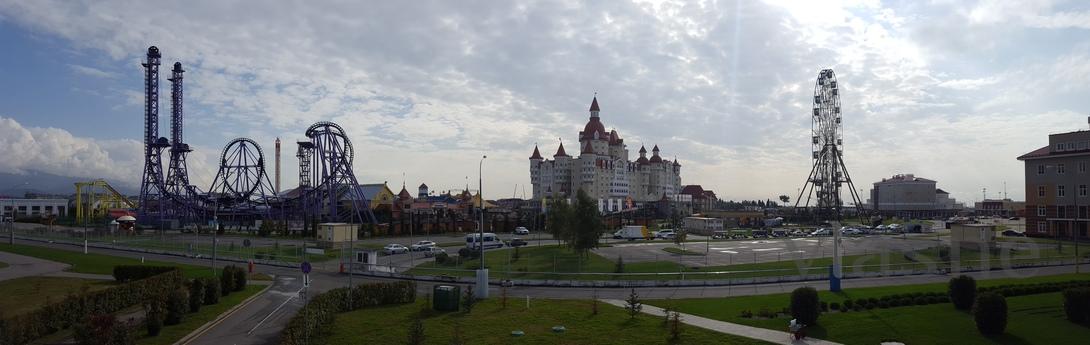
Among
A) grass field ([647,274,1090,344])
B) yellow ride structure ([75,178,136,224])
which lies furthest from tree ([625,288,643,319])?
yellow ride structure ([75,178,136,224])

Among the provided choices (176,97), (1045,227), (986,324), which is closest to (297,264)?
(986,324)

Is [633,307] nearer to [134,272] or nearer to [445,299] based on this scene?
[445,299]

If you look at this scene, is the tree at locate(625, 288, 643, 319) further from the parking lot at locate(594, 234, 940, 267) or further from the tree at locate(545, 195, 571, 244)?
the tree at locate(545, 195, 571, 244)

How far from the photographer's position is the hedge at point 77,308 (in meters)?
18.5

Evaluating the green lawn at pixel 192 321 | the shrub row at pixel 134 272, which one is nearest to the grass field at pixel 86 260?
the shrub row at pixel 134 272

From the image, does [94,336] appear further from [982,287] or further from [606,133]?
[606,133]

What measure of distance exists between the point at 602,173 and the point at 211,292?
130 metres

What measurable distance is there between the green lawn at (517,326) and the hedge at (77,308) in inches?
268

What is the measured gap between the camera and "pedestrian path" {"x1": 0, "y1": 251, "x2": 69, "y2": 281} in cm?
3550

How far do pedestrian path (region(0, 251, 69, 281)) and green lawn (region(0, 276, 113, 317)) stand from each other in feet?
6.33

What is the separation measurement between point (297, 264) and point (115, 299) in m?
17.2

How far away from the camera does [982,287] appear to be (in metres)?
28.4

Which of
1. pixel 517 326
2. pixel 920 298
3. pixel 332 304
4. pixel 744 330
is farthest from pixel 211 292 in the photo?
pixel 920 298

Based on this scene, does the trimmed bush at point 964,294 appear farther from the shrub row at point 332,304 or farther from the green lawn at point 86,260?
the green lawn at point 86,260
